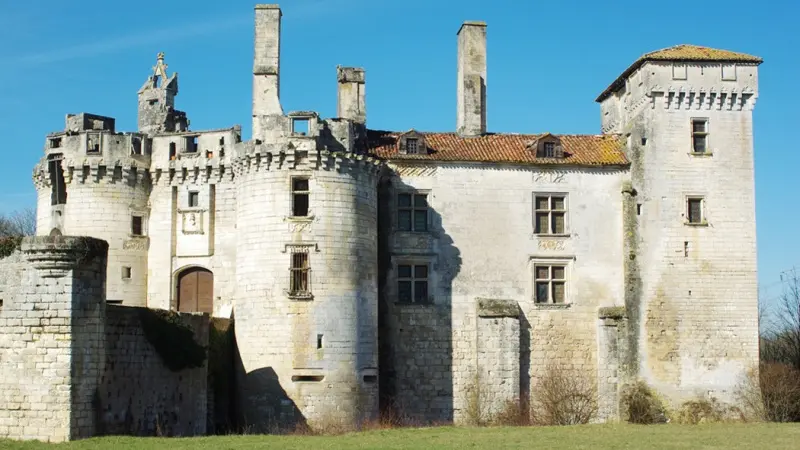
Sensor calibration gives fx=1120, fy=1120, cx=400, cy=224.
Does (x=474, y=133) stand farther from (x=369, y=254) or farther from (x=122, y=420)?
(x=122, y=420)

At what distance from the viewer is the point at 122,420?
2542cm

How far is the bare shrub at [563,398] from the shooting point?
3338 centimetres

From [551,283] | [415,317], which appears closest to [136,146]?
[415,317]

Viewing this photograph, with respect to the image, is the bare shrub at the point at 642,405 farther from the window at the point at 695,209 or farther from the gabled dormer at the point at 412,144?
the gabled dormer at the point at 412,144

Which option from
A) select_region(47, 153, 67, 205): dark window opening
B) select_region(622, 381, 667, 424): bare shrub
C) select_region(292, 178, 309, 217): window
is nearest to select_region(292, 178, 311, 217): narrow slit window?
select_region(292, 178, 309, 217): window

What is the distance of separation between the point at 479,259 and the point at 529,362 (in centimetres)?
355

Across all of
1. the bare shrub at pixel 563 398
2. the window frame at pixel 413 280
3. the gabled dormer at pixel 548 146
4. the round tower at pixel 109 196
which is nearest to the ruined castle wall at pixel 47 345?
the round tower at pixel 109 196

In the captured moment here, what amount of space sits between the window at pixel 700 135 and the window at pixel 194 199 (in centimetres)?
1584

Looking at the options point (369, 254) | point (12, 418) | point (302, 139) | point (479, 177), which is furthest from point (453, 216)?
point (12, 418)

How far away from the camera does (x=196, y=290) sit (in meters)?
34.8

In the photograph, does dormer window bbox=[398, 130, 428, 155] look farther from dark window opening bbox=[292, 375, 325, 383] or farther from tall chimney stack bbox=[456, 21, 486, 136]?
dark window opening bbox=[292, 375, 325, 383]

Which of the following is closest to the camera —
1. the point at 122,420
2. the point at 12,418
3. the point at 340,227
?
the point at 12,418

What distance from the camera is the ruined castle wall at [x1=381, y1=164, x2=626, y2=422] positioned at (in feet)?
113

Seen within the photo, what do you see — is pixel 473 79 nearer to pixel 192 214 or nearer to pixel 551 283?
pixel 551 283
